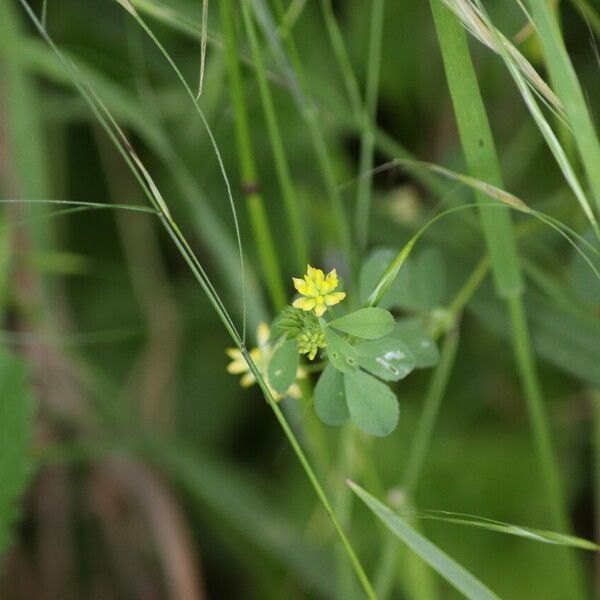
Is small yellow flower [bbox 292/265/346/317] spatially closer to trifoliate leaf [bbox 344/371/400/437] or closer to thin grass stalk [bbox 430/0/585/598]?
trifoliate leaf [bbox 344/371/400/437]

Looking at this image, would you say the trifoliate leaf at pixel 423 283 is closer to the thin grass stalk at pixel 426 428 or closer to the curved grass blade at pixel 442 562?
the thin grass stalk at pixel 426 428

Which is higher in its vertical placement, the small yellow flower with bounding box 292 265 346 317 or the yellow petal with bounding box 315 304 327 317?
the small yellow flower with bounding box 292 265 346 317

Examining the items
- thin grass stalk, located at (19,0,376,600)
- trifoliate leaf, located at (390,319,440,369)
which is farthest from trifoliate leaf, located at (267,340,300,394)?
trifoliate leaf, located at (390,319,440,369)

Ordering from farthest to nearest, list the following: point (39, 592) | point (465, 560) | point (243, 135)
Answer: point (39, 592) → point (465, 560) → point (243, 135)

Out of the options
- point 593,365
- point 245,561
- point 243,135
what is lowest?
point 245,561

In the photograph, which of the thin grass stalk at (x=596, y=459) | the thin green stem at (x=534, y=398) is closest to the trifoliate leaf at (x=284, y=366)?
the thin green stem at (x=534, y=398)

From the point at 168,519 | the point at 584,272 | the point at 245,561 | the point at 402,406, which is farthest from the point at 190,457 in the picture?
the point at 584,272

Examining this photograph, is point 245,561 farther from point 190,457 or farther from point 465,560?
point 465,560
